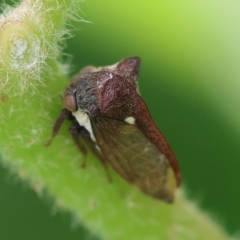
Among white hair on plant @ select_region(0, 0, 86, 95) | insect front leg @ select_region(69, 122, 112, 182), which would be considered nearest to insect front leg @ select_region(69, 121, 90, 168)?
insect front leg @ select_region(69, 122, 112, 182)

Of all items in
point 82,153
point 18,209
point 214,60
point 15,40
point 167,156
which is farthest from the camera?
point 18,209

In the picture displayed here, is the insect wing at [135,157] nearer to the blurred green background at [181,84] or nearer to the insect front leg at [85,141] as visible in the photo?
the insect front leg at [85,141]

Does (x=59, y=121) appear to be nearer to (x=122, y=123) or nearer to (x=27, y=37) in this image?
(x=122, y=123)

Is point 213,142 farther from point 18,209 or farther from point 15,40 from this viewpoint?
point 15,40

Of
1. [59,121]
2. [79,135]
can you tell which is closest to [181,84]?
[79,135]

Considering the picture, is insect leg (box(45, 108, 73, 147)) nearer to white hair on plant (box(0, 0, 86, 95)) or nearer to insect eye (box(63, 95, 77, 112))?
insect eye (box(63, 95, 77, 112))

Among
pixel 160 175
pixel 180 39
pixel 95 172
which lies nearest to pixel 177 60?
pixel 180 39
